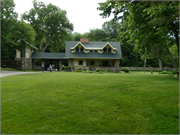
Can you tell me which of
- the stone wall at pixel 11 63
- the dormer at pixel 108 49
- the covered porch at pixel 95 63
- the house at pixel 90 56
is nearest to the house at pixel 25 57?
the house at pixel 90 56

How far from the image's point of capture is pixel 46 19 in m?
41.2

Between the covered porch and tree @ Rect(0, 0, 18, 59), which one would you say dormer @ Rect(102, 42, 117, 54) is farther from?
tree @ Rect(0, 0, 18, 59)

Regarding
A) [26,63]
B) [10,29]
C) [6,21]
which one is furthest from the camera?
[26,63]

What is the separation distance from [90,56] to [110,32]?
23.3m

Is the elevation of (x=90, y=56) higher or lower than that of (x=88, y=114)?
higher

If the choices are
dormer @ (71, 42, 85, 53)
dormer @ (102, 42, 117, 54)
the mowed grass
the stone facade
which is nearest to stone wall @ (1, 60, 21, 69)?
the stone facade

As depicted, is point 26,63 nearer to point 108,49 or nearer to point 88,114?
point 108,49

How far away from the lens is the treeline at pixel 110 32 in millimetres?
11406

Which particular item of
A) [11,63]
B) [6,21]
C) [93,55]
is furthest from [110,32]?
[6,21]

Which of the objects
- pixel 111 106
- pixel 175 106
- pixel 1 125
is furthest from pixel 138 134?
pixel 1 125

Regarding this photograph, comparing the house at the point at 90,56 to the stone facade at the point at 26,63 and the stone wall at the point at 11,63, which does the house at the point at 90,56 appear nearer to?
the stone facade at the point at 26,63

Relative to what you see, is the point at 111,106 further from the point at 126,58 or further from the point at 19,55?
the point at 126,58

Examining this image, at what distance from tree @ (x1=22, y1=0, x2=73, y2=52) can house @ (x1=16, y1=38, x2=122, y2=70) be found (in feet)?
34.5

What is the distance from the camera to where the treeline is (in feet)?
37.4
